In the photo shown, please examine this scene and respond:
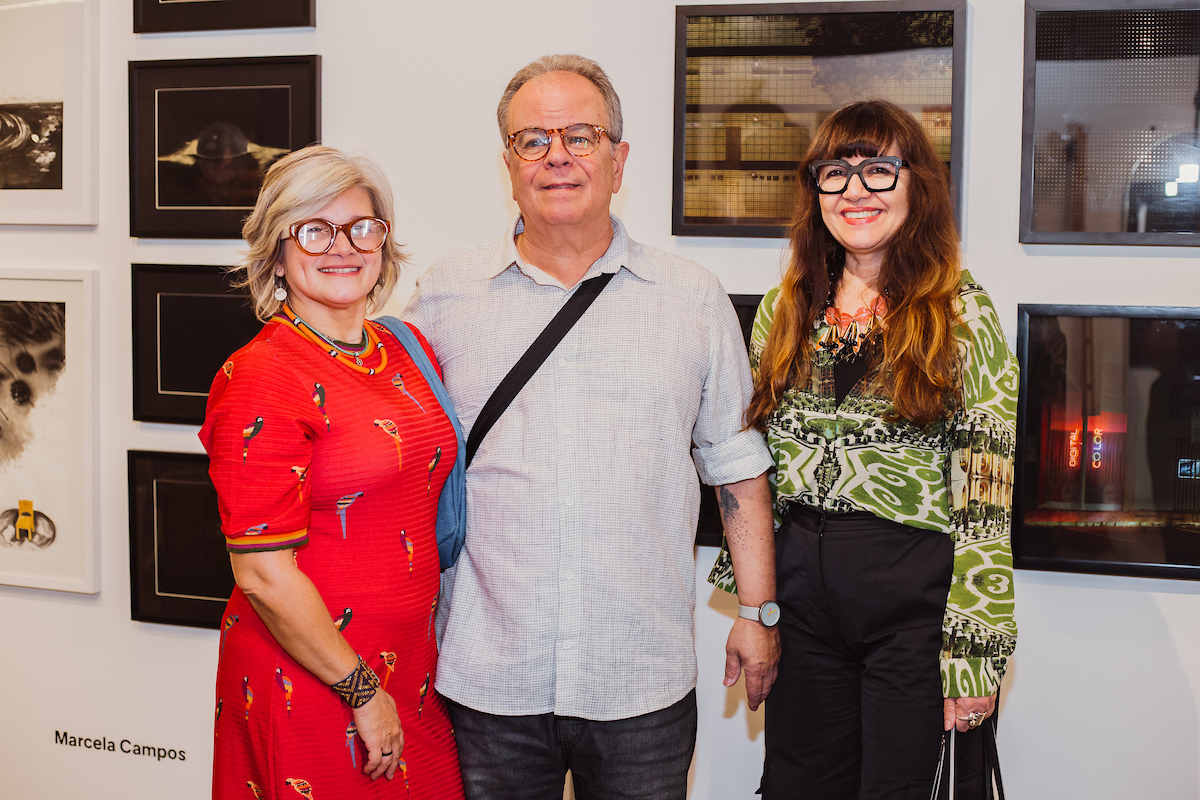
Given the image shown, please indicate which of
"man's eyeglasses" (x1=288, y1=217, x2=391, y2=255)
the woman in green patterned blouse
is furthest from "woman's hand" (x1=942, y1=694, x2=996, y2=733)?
"man's eyeglasses" (x1=288, y1=217, x2=391, y2=255)

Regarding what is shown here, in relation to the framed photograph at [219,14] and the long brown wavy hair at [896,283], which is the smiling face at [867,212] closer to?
the long brown wavy hair at [896,283]

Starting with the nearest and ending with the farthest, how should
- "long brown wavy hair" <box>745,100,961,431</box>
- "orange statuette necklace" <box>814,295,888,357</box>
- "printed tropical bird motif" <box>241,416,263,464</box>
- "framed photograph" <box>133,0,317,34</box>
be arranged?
1. "printed tropical bird motif" <box>241,416,263,464</box>
2. "long brown wavy hair" <box>745,100,961,431</box>
3. "orange statuette necklace" <box>814,295,888,357</box>
4. "framed photograph" <box>133,0,317,34</box>

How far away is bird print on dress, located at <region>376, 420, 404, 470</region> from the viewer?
145 centimetres

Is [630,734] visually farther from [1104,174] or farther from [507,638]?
[1104,174]

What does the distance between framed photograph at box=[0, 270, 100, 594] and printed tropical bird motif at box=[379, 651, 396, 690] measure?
1546 millimetres

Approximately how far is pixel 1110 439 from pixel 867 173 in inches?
38.6

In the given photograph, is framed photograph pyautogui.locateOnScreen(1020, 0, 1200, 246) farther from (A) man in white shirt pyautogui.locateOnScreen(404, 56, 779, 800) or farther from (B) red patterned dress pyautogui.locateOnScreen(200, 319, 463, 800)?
(B) red patterned dress pyautogui.locateOnScreen(200, 319, 463, 800)

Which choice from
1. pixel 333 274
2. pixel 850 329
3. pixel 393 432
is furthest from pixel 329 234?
pixel 850 329

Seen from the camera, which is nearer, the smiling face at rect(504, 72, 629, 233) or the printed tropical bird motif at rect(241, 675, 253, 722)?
the printed tropical bird motif at rect(241, 675, 253, 722)

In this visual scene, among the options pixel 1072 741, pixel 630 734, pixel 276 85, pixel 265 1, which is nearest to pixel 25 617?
pixel 276 85

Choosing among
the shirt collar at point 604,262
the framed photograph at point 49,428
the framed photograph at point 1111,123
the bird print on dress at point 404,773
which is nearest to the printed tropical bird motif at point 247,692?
the bird print on dress at point 404,773

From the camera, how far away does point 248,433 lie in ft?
4.37

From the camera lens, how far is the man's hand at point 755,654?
1729 mm

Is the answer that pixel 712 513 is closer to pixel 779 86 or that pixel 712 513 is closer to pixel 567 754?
pixel 567 754
